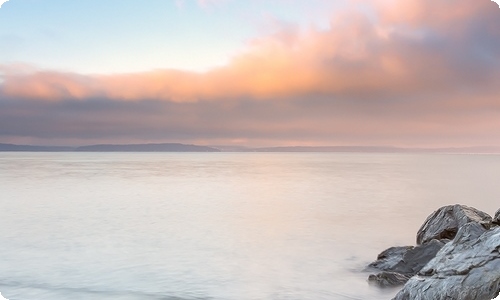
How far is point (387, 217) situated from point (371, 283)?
1116 cm

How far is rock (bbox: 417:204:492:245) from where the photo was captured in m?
10.3

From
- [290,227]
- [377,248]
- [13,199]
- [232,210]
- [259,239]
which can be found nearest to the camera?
[377,248]

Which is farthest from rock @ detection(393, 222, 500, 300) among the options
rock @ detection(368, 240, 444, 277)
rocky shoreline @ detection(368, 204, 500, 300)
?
rock @ detection(368, 240, 444, 277)

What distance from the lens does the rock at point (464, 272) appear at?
18.8 feet

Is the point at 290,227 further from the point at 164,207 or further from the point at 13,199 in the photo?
the point at 13,199

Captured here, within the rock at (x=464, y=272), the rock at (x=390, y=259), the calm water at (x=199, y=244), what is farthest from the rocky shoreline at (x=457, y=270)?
the calm water at (x=199, y=244)

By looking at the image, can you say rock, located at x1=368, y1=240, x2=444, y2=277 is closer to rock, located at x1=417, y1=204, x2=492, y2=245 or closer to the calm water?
the calm water

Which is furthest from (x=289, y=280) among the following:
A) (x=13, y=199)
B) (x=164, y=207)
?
(x=13, y=199)

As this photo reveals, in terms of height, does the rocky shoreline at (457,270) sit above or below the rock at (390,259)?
above

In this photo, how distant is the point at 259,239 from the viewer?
15.0 m

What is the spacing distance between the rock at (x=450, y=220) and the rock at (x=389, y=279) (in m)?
2.02

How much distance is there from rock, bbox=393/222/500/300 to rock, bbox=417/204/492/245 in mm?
3254

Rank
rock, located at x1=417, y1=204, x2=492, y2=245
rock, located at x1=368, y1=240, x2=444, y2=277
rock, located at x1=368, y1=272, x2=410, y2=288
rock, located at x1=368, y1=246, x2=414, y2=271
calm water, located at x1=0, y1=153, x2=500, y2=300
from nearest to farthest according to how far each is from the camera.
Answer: rock, located at x1=368, y1=272, x2=410, y2=288 → rock, located at x1=368, y1=240, x2=444, y2=277 → calm water, located at x1=0, y1=153, x2=500, y2=300 → rock, located at x1=368, y1=246, x2=414, y2=271 → rock, located at x1=417, y1=204, x2=492, y2=245

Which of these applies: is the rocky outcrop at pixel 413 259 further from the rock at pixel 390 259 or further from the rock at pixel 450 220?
the rock at pixel 450 220
